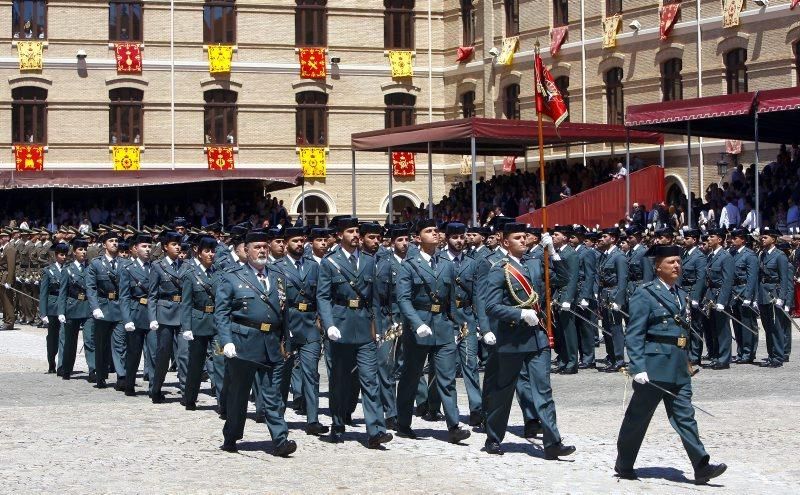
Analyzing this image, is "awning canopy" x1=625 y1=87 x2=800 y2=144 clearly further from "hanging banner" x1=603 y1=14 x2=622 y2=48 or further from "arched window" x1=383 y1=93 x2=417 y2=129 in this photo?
"arched window" x1=383 y1=93 x2=417 y2=129

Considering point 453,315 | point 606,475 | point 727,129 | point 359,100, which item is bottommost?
point 606,475

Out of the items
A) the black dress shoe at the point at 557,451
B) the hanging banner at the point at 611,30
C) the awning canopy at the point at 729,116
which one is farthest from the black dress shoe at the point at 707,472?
the hanging banner at the point at 611,30

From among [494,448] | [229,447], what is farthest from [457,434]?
[229,447]

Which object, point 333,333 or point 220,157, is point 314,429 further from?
point 220,157

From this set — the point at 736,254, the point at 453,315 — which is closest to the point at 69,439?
the point at 453,315

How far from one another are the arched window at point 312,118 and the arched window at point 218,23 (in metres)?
2.95

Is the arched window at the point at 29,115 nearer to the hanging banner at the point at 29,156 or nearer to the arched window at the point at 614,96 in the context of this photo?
the hanging banner at the point at 29,156

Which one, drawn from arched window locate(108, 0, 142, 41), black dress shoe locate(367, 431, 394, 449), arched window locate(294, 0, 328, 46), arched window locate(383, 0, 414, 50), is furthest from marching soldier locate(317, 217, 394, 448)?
arched window locate(383, 0, 414, 50)

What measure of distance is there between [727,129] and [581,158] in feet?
34.7

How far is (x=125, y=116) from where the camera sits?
45375mm

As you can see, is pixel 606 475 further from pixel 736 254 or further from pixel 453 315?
pixel 736 254

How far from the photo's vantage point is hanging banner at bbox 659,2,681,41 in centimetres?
3881

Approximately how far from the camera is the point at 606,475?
37.9 feet

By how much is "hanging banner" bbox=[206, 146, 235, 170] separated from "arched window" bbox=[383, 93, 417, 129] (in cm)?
539
